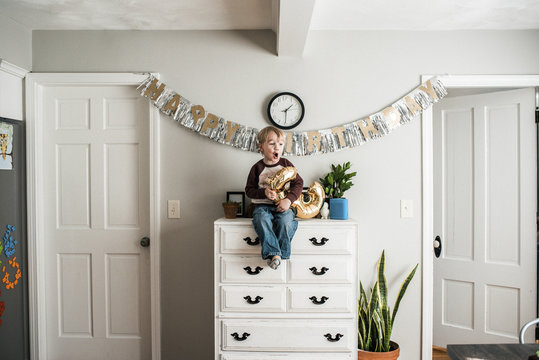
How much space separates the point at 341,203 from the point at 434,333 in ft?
5.28

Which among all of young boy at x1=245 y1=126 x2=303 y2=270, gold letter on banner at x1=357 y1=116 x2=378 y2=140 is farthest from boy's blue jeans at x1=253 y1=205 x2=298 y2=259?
gold letter on banner at x1=357 y1=116 x2=378 y2=140

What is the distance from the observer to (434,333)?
9.79ft

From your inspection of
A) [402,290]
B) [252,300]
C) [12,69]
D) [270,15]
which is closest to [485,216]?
[402,290]

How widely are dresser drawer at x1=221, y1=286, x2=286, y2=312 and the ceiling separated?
4.94 ft

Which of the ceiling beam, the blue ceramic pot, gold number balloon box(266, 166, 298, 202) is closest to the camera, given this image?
the ceiling beam

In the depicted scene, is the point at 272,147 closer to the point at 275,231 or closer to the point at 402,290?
the point at 275,231

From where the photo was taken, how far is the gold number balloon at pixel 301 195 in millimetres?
2057

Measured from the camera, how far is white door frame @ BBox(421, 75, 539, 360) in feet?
8.18

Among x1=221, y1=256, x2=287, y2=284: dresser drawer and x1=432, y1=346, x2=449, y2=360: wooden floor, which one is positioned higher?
x1=221, y1=256, x2=287, y2=284: dresser drawer

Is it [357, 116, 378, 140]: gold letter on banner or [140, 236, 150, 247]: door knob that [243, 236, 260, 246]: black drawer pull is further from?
[357, 116, 378, 140]: gold letter on banner

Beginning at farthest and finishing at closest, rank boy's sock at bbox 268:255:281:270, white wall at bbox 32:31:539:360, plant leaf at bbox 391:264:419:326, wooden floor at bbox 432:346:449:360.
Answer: wooden floor at bbox 432:346:449:360 → white wall at bbox 32:31:539:360 → plant leaf at bbox 391:264:419:326 → boy's sock at bbox 268:255:281:270

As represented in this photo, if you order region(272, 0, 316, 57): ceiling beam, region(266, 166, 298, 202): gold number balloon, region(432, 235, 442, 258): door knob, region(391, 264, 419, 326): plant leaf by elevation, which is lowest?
region(391, 264, 419, 326): plant leaf

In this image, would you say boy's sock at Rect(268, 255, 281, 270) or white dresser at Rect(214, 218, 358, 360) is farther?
white dresser at Rect(214, 218, 358, 360)

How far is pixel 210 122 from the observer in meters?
2.50
